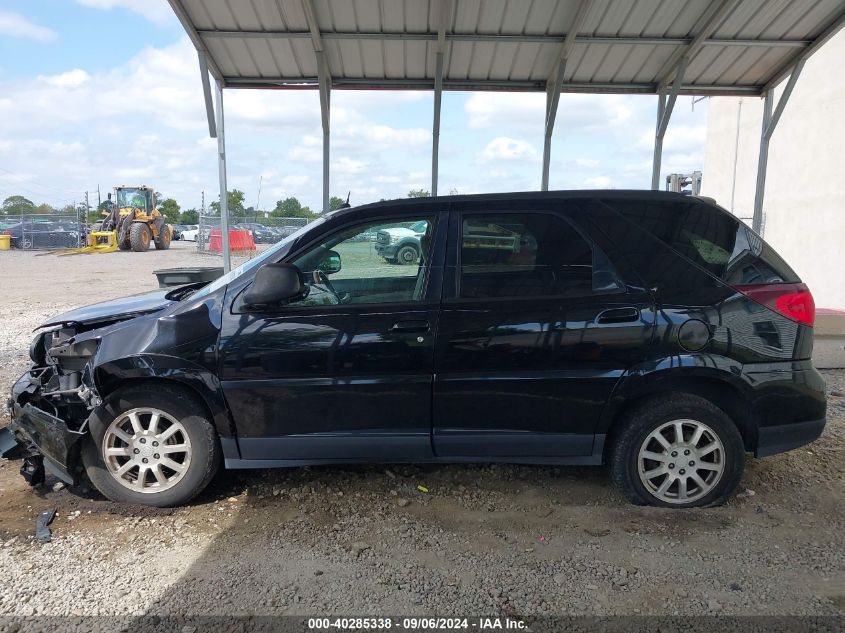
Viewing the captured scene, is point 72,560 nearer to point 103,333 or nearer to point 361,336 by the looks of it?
point 103,333

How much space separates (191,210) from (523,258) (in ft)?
306

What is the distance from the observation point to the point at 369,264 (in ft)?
12.2

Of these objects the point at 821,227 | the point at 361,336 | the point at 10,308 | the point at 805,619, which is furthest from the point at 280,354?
the point at 821,227

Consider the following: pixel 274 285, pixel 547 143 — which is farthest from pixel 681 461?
pixel 547 143

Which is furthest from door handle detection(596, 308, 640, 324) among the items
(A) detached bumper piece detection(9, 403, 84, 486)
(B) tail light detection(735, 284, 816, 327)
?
(A) detached bumper piece detection(9, 403, 84, 486)

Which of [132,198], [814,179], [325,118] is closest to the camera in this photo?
[325,118]

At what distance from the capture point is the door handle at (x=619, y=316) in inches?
138

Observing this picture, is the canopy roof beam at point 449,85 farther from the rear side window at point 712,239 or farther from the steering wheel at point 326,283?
the steering wheel at point 326,283

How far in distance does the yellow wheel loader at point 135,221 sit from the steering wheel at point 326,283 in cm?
2870

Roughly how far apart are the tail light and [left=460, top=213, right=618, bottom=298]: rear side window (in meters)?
0.80

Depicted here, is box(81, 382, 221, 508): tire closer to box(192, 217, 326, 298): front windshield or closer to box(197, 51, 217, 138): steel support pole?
box(192, 217, 326, 298): front windshield

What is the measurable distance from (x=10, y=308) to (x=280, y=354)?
1110 centimetres

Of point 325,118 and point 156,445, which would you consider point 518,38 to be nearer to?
point 325,118

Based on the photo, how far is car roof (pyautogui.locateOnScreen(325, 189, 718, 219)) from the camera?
12.2 feet
